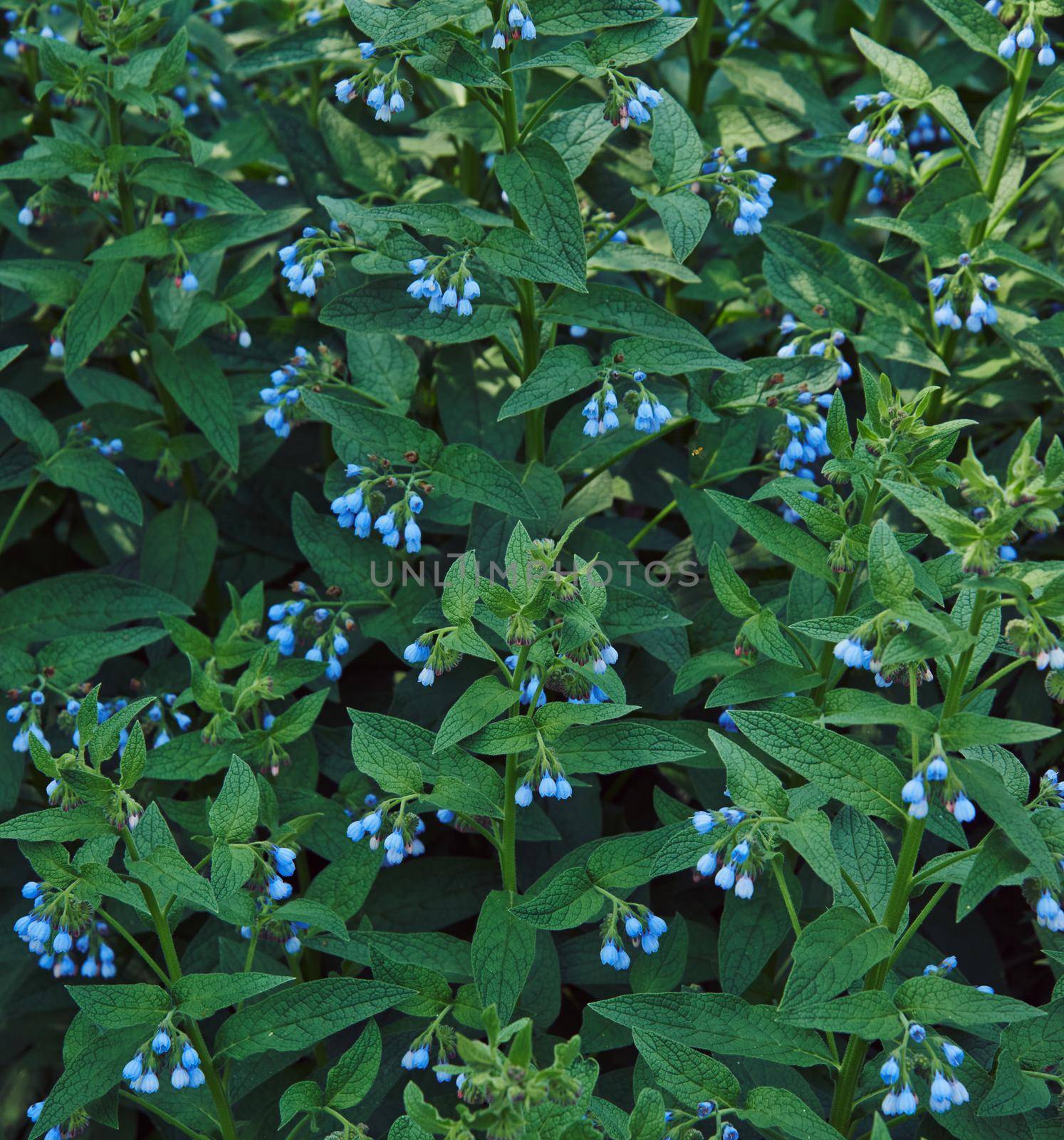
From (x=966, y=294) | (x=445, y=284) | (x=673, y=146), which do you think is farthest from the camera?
(x=966, y=294)

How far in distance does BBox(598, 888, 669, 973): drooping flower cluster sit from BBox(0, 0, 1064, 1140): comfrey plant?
0.02 meters

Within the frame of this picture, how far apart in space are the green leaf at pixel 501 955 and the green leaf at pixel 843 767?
32.1 inches

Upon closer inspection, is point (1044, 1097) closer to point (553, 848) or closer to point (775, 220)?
point (553, 848)

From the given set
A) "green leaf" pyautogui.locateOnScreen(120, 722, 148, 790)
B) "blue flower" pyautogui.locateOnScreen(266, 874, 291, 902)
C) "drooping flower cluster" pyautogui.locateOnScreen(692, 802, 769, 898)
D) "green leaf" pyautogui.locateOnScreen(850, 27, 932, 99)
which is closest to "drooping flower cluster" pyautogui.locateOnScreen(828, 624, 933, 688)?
"drooping flower cluster" pyautogui.locateOnScreen(692, 802, 769, 898)

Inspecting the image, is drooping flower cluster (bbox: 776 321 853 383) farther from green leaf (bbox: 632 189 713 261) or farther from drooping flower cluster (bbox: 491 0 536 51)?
drooping flower cluster (bbox: 491 0 536 51)

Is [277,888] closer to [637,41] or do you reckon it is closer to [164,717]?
[164,717]

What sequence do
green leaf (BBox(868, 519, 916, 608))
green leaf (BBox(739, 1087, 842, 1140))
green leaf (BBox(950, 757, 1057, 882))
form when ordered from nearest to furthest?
green leaf (BBox(950, 757, 1057, 882)) < green leaf (BBox(868, 519, 916, 608)) < green leaf (BBox(739, 1087, 842, 1140))

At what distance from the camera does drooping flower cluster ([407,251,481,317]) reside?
326 centimetres

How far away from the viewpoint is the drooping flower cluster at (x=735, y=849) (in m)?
2.65

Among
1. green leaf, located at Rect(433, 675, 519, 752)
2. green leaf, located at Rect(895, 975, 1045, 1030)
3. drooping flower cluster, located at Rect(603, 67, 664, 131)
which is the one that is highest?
drooping flower cluster, located at Rect(603, 67, 664, 131)

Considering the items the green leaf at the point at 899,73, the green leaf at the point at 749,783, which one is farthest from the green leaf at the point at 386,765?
the green leaf at the point at 899,73

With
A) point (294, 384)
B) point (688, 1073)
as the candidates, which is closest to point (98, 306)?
point (294, 384)

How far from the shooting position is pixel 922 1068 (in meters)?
2.55

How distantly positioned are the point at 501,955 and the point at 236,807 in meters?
0.73
